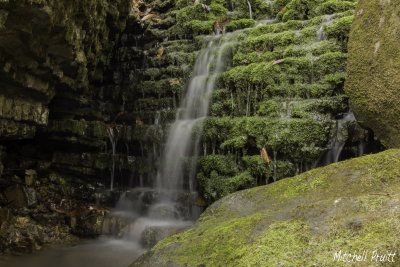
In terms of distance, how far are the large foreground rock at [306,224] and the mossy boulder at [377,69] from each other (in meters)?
1.00

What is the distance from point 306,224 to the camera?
1991 millimetres

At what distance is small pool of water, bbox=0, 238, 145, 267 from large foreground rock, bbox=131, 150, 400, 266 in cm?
227

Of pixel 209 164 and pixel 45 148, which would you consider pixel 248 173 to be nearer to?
pixel 209 164

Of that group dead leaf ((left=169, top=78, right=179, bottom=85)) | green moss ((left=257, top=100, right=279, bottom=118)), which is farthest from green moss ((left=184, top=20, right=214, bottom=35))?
green moss ((left=257, top=100, right=279, bottom=118))

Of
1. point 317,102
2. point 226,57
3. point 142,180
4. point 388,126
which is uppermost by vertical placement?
point 226,57

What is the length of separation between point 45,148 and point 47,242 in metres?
2.83

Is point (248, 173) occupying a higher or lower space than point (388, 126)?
lower

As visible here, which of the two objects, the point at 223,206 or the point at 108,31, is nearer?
the point at 223,206

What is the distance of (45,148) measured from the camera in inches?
289

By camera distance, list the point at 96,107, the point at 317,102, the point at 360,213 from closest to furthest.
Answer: the point at 360,213, the point at 317,102, the point at 96,107

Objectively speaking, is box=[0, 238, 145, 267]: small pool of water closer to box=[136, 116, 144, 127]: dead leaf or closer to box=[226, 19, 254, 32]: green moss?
box=[136, 116, 144, 127]: dead leaf

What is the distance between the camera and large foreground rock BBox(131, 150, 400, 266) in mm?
1679

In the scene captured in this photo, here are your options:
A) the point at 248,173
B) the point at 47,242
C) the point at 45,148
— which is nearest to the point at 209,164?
the point at 248,173

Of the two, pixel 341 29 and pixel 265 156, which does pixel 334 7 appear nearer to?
pixel 341 29
